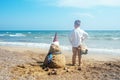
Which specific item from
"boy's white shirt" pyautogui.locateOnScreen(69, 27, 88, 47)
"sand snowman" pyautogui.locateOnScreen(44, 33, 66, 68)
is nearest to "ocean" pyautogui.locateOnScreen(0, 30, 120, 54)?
"boy's white shirt" pyautogui.locateOnScreen(69, 27, 88, 47)

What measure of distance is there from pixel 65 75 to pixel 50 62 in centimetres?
115

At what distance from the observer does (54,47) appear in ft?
29.4

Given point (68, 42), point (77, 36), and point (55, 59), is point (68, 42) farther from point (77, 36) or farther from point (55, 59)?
point (55, 59)

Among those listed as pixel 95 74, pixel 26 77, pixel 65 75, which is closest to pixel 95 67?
pixel 95 74

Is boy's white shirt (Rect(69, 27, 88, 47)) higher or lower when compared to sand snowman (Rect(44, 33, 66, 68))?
higher

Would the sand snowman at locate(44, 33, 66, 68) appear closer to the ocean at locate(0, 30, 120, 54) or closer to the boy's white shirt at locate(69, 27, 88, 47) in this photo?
the boy's white shirt at locate(69, 27, 88, 47)

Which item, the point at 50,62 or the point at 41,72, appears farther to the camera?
the point at 50,62

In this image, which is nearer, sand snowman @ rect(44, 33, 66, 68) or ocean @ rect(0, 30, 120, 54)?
sand snowman @ rect(44, 33, 66, 68)

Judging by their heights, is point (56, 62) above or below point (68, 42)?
above

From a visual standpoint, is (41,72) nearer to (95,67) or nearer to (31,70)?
(31,70)

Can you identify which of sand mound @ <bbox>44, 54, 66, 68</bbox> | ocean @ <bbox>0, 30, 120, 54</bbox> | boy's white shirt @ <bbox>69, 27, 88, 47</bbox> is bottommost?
ocean @ <bbox>0, 30, 120, 54</bbox>

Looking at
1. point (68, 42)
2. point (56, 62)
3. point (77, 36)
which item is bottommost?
point (68, 42)

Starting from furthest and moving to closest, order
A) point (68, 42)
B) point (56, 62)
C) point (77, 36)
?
point (68, 42), point (77, 36), point (56, 62)

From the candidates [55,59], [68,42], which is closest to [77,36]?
[55,59]
